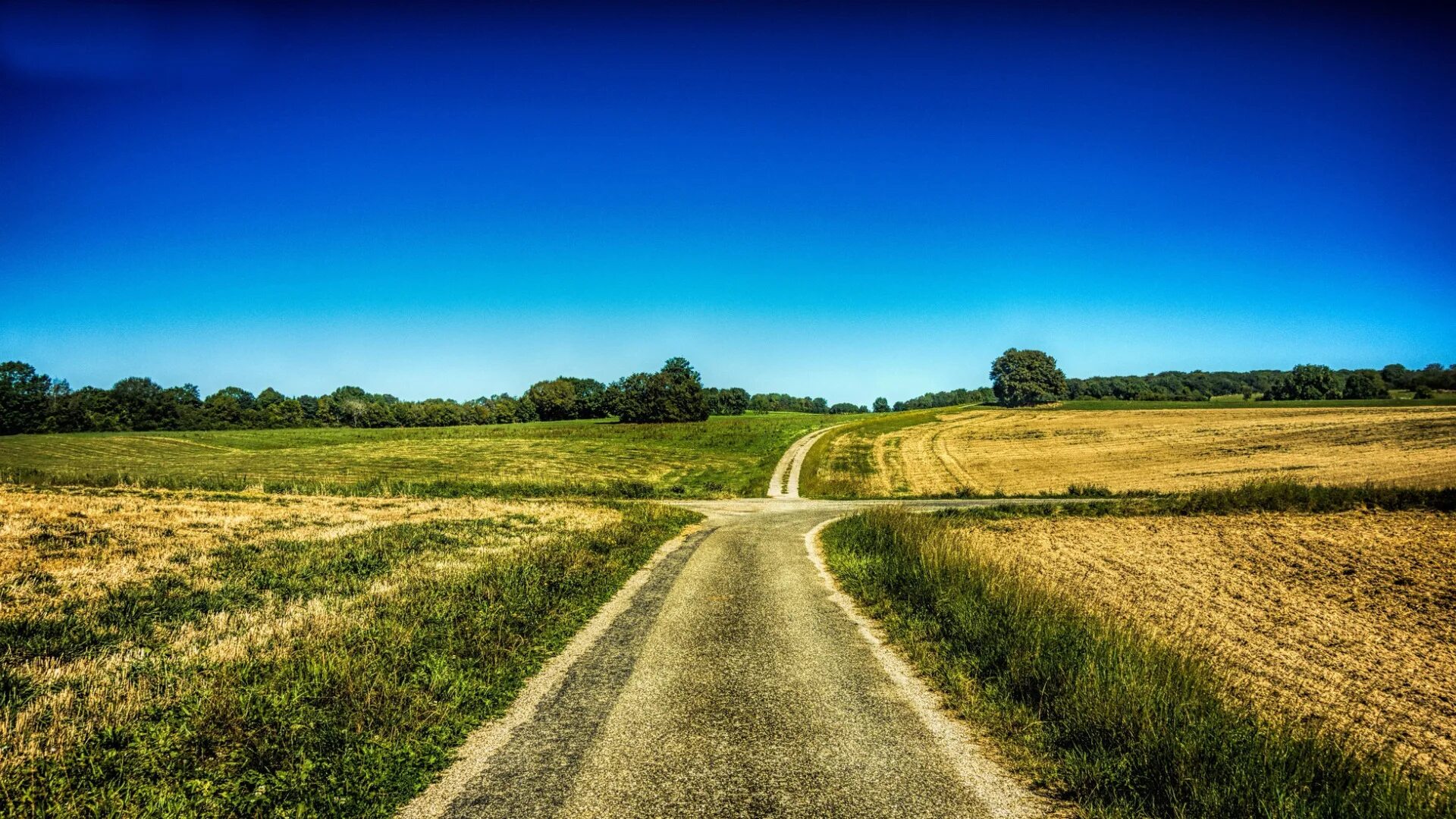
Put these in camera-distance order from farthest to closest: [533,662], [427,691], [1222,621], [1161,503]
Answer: [1161,503], [1222,621], [533,662], [427,691]

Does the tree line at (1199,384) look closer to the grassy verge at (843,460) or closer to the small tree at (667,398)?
the grassy verge at (843,460)

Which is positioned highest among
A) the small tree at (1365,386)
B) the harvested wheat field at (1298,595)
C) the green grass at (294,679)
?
the small tree at (1365,386)

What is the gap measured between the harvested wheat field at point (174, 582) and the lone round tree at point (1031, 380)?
116648 mm

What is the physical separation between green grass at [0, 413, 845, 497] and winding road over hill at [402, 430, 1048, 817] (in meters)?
25.4

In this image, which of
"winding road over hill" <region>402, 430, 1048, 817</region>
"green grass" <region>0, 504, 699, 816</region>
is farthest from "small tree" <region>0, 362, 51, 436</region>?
"winding road over hill" <region>402, 430, 1048, 817</region>

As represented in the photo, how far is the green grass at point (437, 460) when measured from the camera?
3400 centimetres

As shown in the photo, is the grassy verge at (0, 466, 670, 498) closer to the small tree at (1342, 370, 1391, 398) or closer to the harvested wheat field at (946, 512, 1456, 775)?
the harvested wheat field at (946, 512, 1456, 775)

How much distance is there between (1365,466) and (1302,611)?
33702 millimetres

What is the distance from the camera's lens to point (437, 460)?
2158 inches

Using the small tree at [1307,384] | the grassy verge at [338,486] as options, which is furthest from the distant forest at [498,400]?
the grassy verge at [338,486]

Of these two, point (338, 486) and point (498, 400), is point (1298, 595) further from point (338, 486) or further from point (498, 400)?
point (498, 400)

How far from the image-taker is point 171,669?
7.28 m

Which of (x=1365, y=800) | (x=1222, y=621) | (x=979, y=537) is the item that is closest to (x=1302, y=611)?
(x=1222, y=621)

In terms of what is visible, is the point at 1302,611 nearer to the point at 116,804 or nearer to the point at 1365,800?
the point at 1365,800
